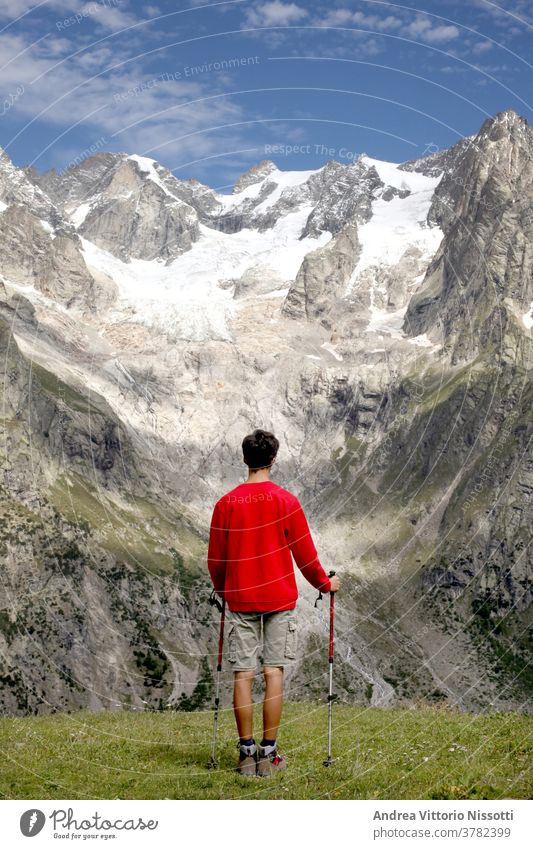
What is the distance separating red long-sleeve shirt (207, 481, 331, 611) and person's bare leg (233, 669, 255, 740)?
1.24 meters

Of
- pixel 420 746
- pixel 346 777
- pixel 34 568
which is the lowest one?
pixel 346 777

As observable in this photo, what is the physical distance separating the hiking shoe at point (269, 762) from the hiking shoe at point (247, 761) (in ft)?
0.41

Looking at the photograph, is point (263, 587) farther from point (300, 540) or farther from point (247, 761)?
point (247, 761)

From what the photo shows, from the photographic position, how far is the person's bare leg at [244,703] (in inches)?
541

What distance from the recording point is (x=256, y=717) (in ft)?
71.4

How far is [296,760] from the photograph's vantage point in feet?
49.5

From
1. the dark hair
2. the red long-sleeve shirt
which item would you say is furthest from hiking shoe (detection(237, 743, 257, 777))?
the dark hair

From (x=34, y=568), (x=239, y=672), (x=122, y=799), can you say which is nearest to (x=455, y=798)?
(x=239, y=672)

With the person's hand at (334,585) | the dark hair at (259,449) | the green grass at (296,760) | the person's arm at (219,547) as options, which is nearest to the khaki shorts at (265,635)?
the person's arm at (219,547)

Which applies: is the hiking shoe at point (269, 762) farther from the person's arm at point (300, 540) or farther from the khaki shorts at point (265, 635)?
the person's arm at point (300, 540)

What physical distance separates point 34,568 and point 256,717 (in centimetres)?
14594

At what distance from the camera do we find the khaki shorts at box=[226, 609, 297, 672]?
45.3 feet
